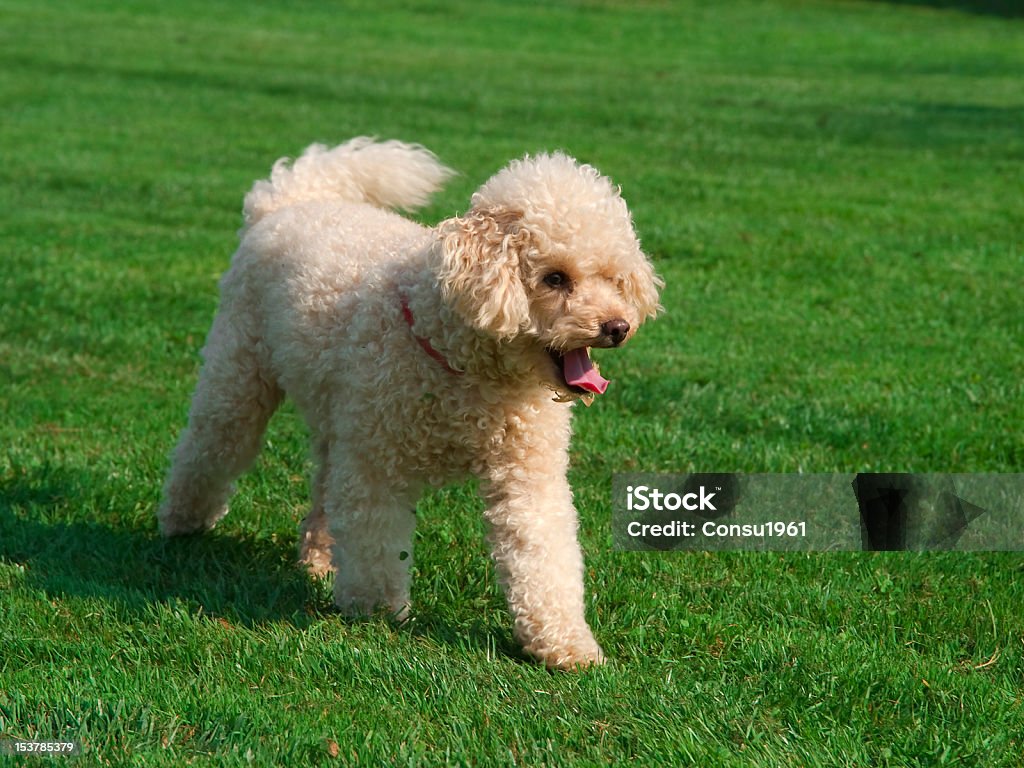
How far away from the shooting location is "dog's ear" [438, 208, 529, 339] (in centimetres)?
423

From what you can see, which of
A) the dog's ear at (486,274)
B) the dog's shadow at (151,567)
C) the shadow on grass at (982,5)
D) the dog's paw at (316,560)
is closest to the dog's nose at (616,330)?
the dog's ear at (486,274)

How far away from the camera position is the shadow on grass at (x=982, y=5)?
4009cm

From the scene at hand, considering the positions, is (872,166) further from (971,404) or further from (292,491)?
(292,491)

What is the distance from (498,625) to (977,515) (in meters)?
2.32

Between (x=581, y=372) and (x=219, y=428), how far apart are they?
6.49 ft

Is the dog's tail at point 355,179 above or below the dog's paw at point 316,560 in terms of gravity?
above

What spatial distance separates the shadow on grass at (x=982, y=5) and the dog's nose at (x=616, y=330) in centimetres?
3931

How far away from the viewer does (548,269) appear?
4.38 metres

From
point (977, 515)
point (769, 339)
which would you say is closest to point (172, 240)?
point (769, 339)

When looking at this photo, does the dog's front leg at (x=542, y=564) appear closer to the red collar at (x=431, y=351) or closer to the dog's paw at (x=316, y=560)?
the red collar at (x=431, y=351)

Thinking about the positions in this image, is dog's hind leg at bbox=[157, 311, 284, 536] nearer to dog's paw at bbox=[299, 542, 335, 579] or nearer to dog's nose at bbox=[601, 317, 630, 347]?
dog's paw at bbox=[299, 542, 335, 579]

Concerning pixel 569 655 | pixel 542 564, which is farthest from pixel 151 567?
pixel 569 655

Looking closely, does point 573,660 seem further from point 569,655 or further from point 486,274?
point 486,274

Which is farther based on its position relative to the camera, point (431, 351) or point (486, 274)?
point (431, 351)
